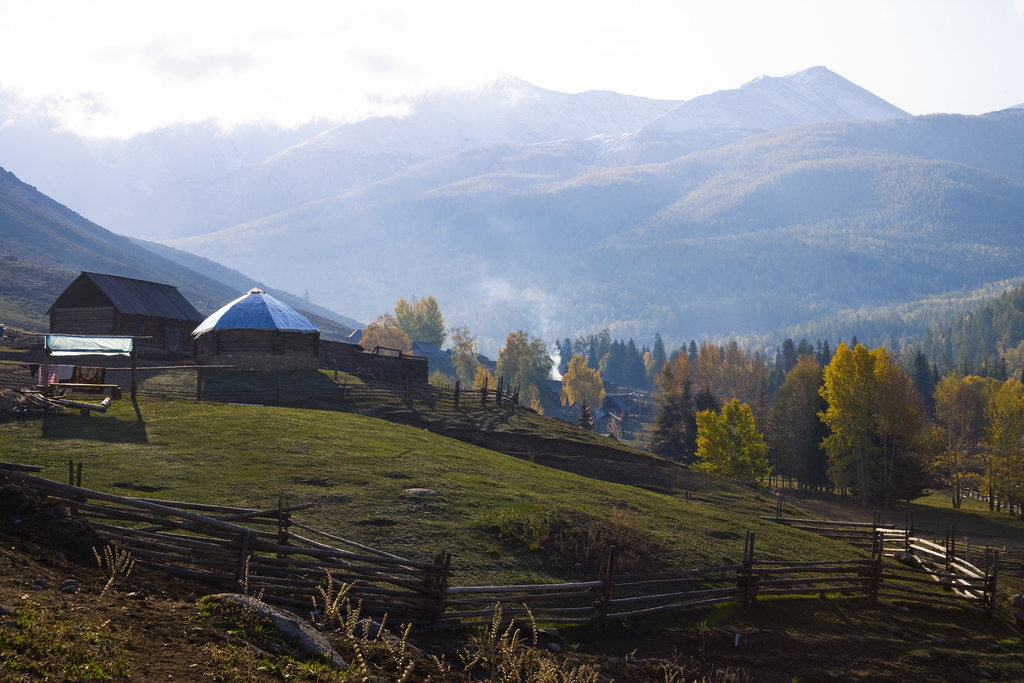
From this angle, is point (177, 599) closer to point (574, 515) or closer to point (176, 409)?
point (574, 515)

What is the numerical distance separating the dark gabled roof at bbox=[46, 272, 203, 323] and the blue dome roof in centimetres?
761

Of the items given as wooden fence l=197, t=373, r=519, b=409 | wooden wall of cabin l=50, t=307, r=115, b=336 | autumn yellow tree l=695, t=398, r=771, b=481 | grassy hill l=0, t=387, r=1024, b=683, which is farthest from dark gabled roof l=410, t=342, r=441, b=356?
grassy hill l=0, t=387, r=1024, b=683

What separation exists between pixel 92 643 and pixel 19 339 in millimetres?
67771

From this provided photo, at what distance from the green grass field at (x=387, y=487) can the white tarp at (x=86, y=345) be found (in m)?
2.46

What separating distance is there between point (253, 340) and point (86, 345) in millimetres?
24785

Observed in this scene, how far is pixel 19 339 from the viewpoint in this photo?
207 feet

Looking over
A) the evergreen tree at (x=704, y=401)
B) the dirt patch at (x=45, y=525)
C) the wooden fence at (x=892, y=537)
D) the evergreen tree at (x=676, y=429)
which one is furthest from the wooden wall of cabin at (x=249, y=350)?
the evergreen tree at (x=704, y=401)

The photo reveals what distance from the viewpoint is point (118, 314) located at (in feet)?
186

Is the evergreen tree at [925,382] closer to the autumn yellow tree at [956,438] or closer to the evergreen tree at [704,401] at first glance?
the autumn yellow tree at [956,438]

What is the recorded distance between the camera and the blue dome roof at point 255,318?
52750 mm

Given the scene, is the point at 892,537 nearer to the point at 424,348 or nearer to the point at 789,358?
the point at 424,348

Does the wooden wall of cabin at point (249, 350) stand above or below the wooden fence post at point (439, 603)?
above

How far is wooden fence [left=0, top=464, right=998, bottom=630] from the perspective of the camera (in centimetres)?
1226

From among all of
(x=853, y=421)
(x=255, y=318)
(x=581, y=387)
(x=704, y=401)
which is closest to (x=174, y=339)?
(x=255, y=318)
